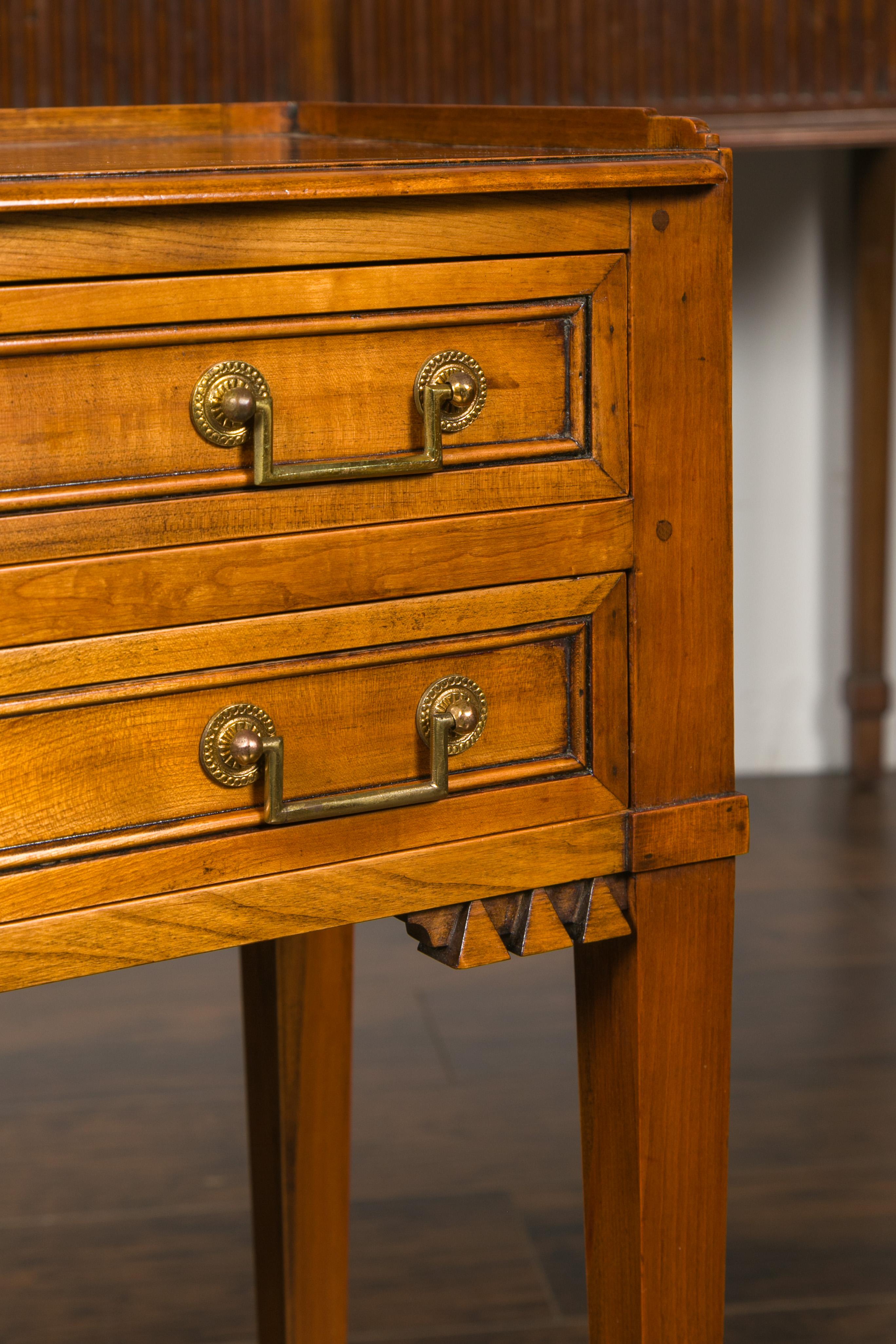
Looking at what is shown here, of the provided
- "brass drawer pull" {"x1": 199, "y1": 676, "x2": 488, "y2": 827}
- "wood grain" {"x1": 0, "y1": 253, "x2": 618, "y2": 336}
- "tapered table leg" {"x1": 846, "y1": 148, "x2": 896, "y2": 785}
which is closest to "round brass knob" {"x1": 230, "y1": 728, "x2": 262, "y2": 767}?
"brass drawer pull" {"x1": 199, "y1": 676, "x2": 488, "y2": 827}

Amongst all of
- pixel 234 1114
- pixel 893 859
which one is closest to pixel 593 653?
pixel 234 1114

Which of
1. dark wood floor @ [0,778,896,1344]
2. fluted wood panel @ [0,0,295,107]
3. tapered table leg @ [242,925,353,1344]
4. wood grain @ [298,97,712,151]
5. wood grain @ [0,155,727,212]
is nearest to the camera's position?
wood grain @ [0,155,727,212]

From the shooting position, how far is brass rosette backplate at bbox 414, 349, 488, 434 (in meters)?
0.56

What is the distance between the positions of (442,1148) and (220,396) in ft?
3.19

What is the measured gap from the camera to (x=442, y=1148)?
1.38 m

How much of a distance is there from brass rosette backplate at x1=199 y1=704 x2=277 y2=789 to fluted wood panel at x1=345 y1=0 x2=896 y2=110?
1055 mm

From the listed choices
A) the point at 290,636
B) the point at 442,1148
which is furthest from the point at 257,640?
the point at 442,1148

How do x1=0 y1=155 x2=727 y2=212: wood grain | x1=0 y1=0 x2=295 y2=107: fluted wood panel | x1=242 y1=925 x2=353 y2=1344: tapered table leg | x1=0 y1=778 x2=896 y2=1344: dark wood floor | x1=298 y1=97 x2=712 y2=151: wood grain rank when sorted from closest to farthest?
x1=0 y1=155 x2=727 y2=212: wood grain → x1=298 y1=97 x2=712 y2=151: wood grain → x1=242 y1=925 x2=353 y2=1344: tapered table leg → x1=0 y1=778 x2=896 y2=1344: dark wood floor → x1=0 y1=0 x2=295 y2=107: fluted wood panel

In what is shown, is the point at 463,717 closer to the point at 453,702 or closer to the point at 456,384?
the point at 453,702

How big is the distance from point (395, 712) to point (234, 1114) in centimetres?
95

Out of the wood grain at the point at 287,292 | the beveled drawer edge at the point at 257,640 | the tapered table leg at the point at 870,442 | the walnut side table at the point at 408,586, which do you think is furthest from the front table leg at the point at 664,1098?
the tapered table leg at the point at 870,442

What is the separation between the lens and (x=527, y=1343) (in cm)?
113

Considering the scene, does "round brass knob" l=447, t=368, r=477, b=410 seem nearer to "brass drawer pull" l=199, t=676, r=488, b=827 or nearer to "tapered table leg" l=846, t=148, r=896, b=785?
"brass drawer pull" l=199, t=676, r=488, b=827

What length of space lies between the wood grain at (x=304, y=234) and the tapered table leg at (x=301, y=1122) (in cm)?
47
